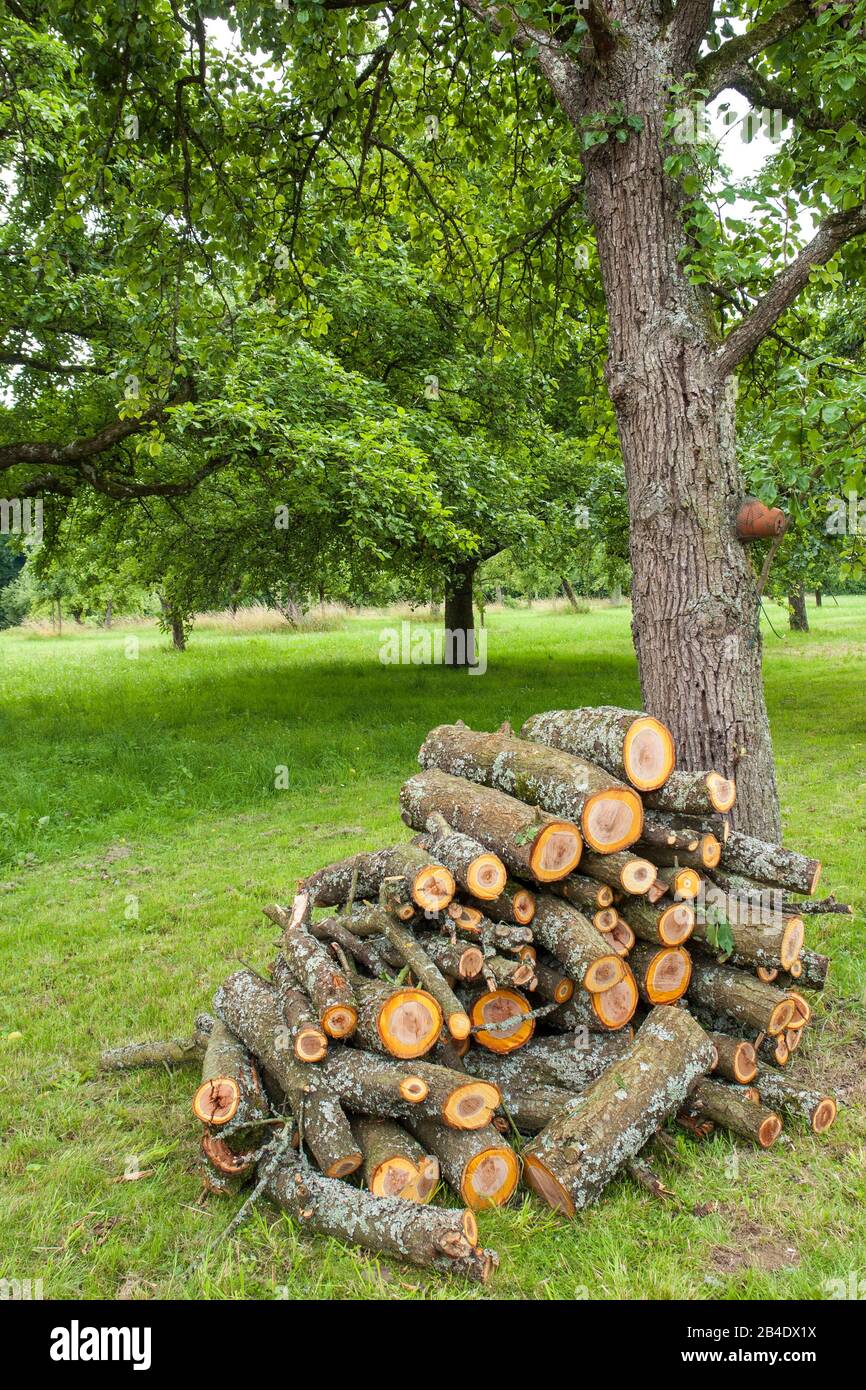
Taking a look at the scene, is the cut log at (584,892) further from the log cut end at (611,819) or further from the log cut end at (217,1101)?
the log cut end at (217,1101)

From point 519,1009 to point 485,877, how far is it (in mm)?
677

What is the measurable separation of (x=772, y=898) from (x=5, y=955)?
5583 millimetres

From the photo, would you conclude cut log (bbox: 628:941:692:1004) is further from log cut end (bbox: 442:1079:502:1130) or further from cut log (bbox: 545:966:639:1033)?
log cut end (bbox: 442:1079:502:1130)

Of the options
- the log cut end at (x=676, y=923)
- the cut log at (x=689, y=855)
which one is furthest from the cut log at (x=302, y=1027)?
the cut log at (x=689, y=855)

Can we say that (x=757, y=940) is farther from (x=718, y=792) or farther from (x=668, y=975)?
(x=718, y=792)

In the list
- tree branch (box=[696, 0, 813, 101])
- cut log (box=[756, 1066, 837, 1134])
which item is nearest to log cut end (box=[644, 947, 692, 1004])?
cut log (box=[756, 1066, 837, 1134])

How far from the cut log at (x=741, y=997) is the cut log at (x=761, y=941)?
105 millimetres

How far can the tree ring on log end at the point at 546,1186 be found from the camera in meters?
3.51

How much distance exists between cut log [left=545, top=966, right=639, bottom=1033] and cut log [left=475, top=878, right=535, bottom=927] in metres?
0.46

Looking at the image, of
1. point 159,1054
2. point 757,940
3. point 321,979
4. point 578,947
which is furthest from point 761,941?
point 159,1054

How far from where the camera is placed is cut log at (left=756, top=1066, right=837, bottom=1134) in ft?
13.2

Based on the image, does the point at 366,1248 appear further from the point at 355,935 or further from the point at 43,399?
the point at 43,399

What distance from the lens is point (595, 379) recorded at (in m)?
8.49

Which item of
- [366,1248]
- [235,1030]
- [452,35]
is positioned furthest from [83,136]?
[366,1248]
